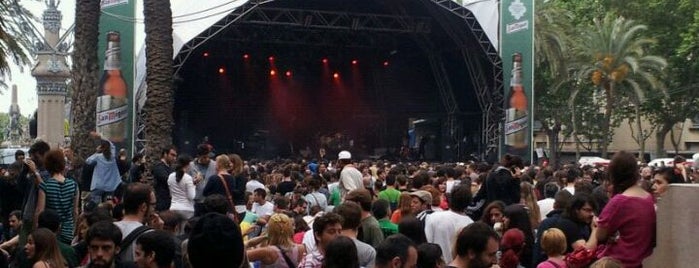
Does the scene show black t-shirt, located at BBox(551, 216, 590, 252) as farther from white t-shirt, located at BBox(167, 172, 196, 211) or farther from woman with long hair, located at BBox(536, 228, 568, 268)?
white t-shirt, located at BBox(167, 172, 196, 211)

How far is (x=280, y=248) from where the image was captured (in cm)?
689

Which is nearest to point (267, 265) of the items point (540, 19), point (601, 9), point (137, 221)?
point (137, 221)

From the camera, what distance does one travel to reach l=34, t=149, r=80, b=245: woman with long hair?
854 centimetres

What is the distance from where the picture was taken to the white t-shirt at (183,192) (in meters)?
11.2

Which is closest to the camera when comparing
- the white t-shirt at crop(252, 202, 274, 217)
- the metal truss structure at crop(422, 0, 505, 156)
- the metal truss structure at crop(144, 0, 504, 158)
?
the white t-shirt at crop(252, 202, 274, 217)

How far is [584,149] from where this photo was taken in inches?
2436

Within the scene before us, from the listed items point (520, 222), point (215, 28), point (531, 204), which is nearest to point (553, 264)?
point (520, 222)

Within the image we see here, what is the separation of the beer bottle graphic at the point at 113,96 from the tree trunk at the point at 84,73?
7.80 m

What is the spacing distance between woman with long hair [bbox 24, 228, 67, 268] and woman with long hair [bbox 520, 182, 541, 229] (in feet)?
14.9

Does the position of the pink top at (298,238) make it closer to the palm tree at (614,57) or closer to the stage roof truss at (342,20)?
the stage roof truss at (342,20)

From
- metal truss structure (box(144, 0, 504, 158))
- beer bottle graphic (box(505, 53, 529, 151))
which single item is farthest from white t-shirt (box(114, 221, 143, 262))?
beer bottle graphic (box(505, 53, 529, 151))

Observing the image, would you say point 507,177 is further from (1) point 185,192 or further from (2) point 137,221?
(2) point 137,221

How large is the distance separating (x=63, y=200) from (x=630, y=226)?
509 centimetres

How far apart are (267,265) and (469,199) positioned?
2.31 metres
